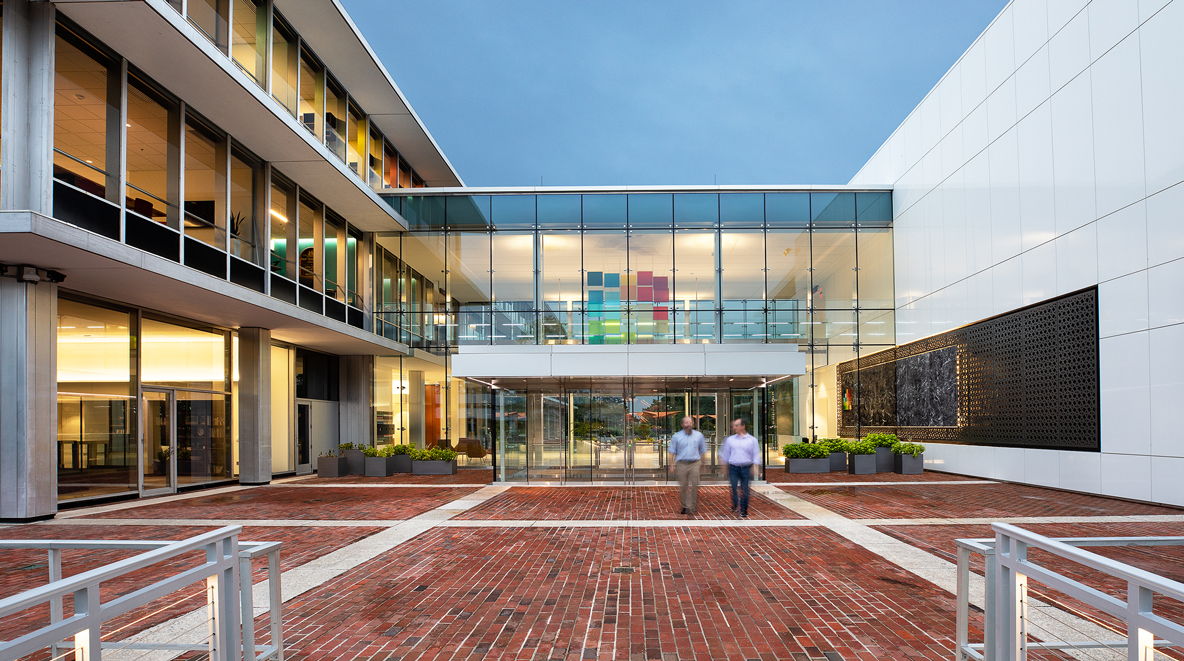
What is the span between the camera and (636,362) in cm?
1648

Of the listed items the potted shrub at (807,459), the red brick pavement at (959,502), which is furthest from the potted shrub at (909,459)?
the red brick pavement at (959,502)

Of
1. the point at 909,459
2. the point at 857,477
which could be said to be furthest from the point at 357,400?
the point at 909,459

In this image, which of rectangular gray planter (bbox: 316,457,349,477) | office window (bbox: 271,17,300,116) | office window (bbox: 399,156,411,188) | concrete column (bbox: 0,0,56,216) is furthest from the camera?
office window (bbox: 399,156,411,188)

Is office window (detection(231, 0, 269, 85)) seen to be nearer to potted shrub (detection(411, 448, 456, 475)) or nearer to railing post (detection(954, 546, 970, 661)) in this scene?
potted shrub (detection(411, 448, 456, 475))

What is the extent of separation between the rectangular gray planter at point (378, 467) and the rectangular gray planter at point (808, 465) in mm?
11788

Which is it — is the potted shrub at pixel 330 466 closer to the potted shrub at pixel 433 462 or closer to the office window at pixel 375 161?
the potted shrub at pixel 433 462

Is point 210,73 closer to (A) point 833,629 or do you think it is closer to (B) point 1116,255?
(A) point 833,629

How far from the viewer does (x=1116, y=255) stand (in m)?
13.6

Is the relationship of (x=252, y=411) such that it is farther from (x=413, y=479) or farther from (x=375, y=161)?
(x=375, y=161)

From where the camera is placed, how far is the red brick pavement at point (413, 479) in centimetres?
1867

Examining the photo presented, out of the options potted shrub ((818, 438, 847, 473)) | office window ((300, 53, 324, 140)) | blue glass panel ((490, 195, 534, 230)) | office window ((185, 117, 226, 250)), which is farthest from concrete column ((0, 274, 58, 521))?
potted shrub ((818, 438, 847, 473))

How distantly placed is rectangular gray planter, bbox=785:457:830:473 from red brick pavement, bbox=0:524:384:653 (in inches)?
508

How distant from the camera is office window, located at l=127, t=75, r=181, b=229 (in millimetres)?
14000

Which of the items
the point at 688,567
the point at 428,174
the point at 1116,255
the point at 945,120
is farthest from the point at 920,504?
the point at 428,174
